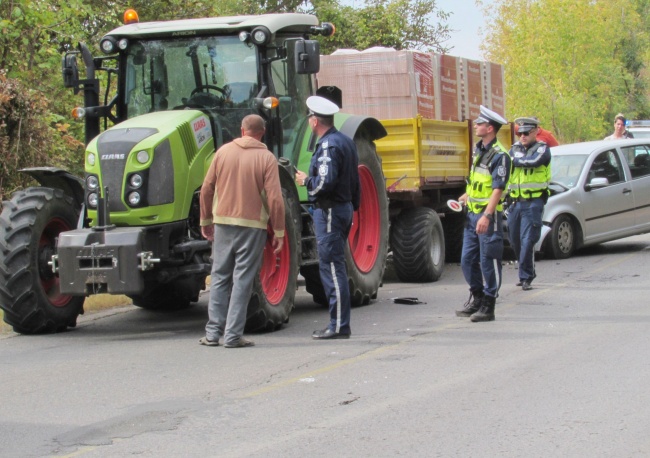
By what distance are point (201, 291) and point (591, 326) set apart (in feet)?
16.9

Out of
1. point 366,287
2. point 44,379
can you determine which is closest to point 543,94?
point 366,287

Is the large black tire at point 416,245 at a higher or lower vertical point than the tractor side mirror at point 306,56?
lower

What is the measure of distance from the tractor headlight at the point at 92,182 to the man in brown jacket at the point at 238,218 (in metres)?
1.06

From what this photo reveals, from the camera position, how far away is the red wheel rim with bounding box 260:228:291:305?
31.7 ft

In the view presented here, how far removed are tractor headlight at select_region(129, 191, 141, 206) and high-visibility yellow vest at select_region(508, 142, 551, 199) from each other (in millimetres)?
5149

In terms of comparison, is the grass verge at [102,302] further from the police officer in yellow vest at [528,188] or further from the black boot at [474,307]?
the police officer in yellow vest at [528,188]

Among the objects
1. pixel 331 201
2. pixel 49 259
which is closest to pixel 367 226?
pixel 331 201

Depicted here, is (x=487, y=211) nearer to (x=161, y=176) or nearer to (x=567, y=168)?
(x=161, y=176)

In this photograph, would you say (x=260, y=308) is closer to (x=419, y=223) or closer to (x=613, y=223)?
(x=419, y=223)

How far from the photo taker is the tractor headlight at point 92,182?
929 cm

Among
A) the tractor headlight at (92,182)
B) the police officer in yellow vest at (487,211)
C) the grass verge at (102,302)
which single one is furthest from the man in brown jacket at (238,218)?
the grass verge at (102,302)

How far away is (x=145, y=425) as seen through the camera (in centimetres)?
626

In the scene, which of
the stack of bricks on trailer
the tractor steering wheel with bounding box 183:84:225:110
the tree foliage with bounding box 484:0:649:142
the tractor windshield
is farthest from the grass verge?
the tree foliage with bounding box 484:0:649:142

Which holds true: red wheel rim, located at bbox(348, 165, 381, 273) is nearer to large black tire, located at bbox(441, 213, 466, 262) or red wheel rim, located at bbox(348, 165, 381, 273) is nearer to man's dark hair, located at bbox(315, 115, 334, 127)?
man's dark hair, located at bbox(315, 115, 334, 127)
